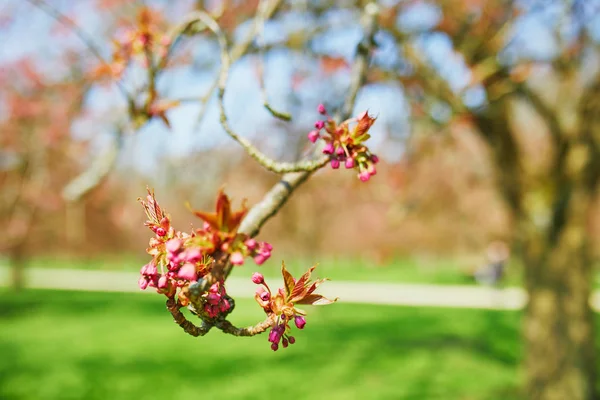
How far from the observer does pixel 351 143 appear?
3.74 feet

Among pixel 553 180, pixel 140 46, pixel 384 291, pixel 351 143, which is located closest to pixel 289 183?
pixel 351 143

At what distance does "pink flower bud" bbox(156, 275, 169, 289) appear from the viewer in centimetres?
96

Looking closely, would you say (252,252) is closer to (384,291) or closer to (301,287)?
(301,287)

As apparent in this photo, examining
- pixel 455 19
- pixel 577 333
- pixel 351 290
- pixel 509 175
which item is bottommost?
pixel 577 333

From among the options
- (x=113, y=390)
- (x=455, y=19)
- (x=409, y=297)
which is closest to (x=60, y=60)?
(x=113, y=390)

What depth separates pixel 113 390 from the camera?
8.38m

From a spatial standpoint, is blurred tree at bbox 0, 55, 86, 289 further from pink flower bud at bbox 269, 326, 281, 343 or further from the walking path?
the walking path

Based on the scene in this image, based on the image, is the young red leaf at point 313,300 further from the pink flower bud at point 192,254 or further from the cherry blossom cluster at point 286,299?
the pink flower bud at point 192,254

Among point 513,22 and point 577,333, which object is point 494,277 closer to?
point 577,333

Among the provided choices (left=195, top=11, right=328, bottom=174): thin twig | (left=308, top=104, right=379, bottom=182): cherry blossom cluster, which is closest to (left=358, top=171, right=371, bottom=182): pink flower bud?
(left=308, top=104, right=379, bottom=182): cherry blossom cluster

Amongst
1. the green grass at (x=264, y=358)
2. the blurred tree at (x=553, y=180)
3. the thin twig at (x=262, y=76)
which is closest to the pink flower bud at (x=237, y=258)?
the thin twig at (x=262, y=76)

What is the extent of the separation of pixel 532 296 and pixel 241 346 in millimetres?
6521

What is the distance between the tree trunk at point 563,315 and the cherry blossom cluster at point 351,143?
20.5ft

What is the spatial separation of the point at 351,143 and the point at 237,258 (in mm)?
395
